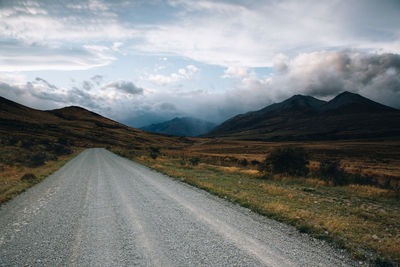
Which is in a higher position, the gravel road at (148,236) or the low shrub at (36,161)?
the gravel road at (148,236)

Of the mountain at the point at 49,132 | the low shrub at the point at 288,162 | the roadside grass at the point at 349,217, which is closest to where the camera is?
the roadside grass at the point at 349,217

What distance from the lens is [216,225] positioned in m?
6.93

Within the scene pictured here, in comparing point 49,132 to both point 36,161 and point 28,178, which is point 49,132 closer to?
point 36,161

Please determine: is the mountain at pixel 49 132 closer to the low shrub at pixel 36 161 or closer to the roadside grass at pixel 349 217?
the low shrub at pixel 36 161

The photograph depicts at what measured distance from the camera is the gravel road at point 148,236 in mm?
4806

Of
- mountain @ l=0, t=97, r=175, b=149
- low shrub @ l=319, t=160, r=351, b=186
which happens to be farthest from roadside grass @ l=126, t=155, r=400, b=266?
mountain @ l=0, t=97, r=175, b=149

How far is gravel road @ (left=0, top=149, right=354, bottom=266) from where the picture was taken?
4.81 m

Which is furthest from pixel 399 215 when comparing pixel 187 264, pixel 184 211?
pixel 187 264

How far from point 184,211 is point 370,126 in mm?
254649

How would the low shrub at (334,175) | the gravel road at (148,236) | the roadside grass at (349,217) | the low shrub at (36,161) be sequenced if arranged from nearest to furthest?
the gravel road at (148,236), the roadside grass at (349,217), the low shrub at (334,175), the low shrub at (36,161)

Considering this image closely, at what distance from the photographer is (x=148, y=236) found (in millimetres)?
6020

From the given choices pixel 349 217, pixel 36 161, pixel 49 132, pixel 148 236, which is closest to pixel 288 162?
pixel 349 217

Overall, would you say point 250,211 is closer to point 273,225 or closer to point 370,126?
point 273,225

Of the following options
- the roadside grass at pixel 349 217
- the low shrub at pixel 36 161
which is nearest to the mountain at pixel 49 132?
the low shrub at pixel 36 161
